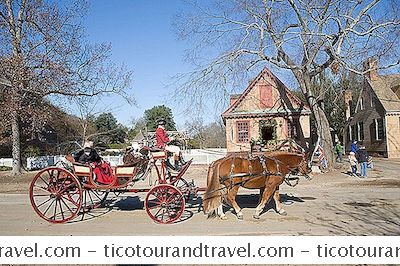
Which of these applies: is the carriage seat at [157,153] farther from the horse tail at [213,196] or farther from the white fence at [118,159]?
the white fence at [118,159]

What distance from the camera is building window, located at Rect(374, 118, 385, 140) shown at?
33.0m

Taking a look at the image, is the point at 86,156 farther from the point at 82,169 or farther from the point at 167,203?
the point at 167,203

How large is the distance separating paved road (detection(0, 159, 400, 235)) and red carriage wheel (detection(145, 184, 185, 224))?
0.22m

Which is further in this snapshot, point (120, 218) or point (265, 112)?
point (265, 112)

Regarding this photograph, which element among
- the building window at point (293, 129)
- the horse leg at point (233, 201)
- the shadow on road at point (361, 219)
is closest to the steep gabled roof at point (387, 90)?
the building window at point (293, 129)

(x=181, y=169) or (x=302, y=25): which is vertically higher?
(x=302, y=25)

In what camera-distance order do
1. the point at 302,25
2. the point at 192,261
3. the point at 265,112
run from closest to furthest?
the point at 192,261 < the point at 302,25 < the point at 265,112

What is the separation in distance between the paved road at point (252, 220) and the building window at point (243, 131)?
18323 millimetres

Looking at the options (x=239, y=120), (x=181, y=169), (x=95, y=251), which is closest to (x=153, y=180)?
(x=181, y=169)

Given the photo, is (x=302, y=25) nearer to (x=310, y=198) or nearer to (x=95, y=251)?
(x=310, y=198)

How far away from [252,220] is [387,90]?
3155 cm

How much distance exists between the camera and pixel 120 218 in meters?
8.88

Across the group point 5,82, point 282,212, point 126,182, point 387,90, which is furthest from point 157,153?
point 387,90

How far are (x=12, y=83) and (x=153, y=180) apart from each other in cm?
1731
